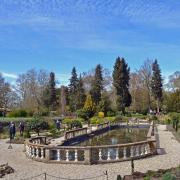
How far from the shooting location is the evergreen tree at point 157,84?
230 ft

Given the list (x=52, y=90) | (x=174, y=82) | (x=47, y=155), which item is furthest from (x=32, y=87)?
(x=47, y=155)

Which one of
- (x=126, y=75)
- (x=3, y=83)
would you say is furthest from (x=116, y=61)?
(x=3, y=83)

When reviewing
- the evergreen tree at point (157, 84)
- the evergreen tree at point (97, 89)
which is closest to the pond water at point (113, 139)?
the evergreen tree at point (97, 89)

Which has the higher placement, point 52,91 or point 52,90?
point 52,90

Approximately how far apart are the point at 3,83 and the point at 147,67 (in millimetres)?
30813

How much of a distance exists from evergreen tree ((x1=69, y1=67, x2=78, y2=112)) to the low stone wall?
54.8 metres

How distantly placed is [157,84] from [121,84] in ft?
24.1

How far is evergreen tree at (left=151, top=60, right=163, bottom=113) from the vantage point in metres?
70.1

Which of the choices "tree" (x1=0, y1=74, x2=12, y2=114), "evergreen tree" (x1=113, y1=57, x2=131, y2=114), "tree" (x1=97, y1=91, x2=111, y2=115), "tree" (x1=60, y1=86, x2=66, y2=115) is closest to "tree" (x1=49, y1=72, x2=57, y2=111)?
"tree" (x1=60, y1=86, x2=66, y2=115)

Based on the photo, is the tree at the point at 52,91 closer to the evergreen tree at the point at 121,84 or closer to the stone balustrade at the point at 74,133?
the evergreen tree at the point at 121,84

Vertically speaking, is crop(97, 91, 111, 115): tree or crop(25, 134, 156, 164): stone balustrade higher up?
crop(97, 91, 111, 115): tree

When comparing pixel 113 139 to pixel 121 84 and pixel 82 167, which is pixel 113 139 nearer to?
pixel 82 167

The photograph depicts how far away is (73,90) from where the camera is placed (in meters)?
75.8

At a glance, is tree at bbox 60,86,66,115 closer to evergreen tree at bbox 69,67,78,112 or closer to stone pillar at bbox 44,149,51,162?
evergreen tree at bbox 69,67,78,112
